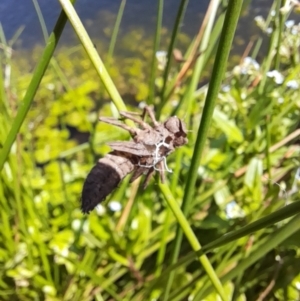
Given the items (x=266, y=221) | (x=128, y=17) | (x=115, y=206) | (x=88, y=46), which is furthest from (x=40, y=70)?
(x=128, y=17)

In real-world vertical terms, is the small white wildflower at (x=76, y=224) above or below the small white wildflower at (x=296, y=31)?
below

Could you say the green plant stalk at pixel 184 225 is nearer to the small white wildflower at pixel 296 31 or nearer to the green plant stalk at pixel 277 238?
the green plant stalk at pixel 277 238

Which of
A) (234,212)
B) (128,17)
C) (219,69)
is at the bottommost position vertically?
(234,212)

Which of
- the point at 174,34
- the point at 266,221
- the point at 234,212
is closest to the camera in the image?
the point at 266,221

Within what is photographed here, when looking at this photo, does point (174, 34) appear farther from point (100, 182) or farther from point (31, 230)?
point (31, 230)

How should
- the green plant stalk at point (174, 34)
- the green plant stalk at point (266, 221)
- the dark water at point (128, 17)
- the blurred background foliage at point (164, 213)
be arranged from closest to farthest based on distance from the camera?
the green plant stalk at point (266, 221), the green plant stalk at point (174, 34), the blurred background foliage at point (164, 213), the dark water at point (128, 17)

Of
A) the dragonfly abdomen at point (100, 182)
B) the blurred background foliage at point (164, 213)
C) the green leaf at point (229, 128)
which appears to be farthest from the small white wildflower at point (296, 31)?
the dragonfly abdomen at point (100, 182)

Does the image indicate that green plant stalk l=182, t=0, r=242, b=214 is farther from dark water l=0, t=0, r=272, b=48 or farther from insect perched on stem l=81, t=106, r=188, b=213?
dark water l=0, t=0, r=272, b=48

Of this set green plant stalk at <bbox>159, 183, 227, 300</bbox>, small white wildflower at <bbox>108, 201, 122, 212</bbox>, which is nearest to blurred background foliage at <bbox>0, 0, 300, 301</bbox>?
small white wildflower at <bbox>108, 201, 122, 212</bbox>
